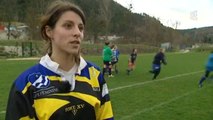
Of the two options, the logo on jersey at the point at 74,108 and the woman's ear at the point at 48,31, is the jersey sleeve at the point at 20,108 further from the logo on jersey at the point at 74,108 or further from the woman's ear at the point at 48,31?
the woman's ear at the point at 48,31

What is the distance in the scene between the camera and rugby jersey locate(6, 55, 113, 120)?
7.80 ft

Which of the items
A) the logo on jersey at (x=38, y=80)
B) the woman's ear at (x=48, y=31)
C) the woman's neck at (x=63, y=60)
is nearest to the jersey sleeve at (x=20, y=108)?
the logo on jersey at (x=38, y=80)

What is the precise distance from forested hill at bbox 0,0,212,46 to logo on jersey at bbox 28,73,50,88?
65.9 meters

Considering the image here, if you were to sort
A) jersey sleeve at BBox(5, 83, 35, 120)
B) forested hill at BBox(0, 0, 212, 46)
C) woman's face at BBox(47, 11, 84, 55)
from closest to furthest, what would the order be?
jersey sleeve at BBox(5, 83, 35, 120)
woman's face at BBox(47, 11, 84, 55)
forested hill at BBox(0, 0, 212, 46)

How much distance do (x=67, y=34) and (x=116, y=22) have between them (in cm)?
10610

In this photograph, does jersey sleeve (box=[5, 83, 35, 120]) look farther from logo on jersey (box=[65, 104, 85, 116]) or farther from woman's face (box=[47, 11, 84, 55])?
woman's face (box=[47, 11, 84, 55])

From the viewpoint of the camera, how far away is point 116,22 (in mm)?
108125

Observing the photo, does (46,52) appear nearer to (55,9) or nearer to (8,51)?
(55,9)

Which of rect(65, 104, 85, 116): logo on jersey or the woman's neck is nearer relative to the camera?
rect(65, 104, 85, 116): logo on jersey

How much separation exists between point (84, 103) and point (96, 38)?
77.8 m

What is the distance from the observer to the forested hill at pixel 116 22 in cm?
7870

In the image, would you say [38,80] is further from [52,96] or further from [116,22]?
[116,22]

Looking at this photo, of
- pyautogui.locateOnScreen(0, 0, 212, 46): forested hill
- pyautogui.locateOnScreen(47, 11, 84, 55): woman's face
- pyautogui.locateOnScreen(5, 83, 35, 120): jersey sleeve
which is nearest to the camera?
pyautogui.locateOnScreen(5, 83, 35, 120): jersey sleeve

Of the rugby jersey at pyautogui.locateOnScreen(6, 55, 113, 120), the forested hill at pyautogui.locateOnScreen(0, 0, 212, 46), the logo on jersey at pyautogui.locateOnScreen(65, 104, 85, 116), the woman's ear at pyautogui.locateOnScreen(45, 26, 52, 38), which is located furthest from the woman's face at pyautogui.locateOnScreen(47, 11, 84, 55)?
the forested hill at pyautogui.locateOnScreen(0, 0, 212, 46)
